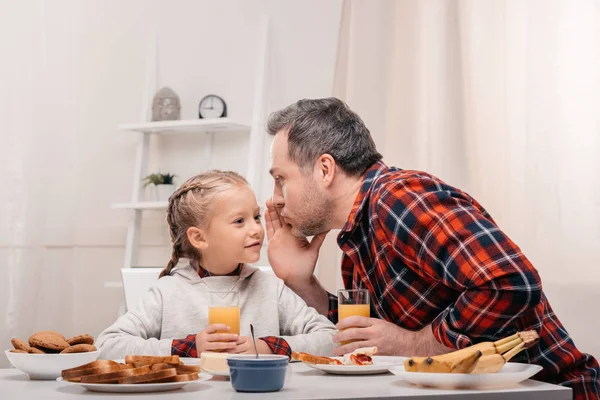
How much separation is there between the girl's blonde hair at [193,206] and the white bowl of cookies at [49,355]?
2.43 feet

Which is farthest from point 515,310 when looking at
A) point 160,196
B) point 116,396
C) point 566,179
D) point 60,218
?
point 60,218

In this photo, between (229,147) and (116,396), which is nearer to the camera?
(116,396)

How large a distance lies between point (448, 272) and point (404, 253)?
14cm

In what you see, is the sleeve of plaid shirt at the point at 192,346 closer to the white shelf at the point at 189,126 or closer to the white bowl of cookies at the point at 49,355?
the white bowl of cookies at the point at 49,355

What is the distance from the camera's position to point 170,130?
150 inches

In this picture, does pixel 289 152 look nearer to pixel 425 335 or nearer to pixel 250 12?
pixel 425 335

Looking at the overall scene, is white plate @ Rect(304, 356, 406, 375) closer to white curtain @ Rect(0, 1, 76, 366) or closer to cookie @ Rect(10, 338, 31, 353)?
cookie @ Rect(10, 338, 31, 353)

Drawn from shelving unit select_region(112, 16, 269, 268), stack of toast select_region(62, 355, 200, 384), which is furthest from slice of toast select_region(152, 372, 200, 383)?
shelving unit select_region(112, 16, 269, 268)

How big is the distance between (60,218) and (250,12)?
4.39ft

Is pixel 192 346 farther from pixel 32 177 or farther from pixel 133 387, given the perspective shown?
pixel 32 177

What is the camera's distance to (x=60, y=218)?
3.73 metres

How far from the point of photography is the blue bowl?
112 cm

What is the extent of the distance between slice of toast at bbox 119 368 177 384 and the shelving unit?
8.07ft

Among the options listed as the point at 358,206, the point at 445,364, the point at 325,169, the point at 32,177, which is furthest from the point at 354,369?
the point at 32,177
